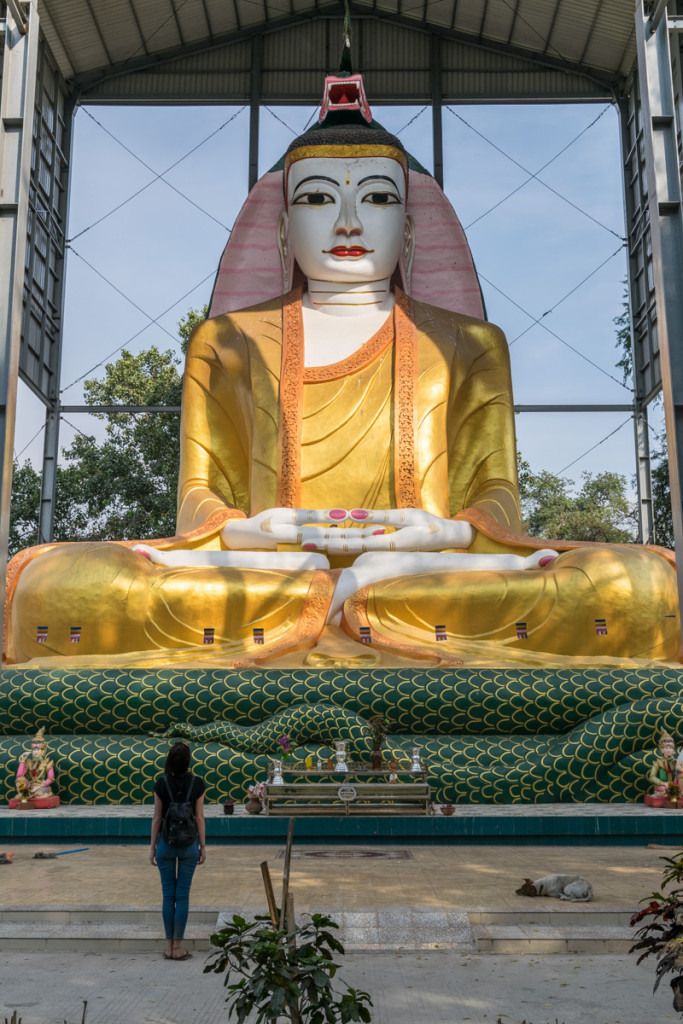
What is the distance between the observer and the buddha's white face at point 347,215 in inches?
351

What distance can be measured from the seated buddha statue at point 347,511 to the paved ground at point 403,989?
3.70 m

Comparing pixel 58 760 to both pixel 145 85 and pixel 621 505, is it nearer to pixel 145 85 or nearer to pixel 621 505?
pixel 145 85

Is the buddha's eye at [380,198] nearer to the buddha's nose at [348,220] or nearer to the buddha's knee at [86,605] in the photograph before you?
the buddha's nose at [348,220]

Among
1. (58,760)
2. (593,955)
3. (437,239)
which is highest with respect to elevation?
(437,239)

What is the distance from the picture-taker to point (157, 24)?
1362 cm

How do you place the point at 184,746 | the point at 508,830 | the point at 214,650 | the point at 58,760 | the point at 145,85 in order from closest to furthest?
1. the point at 184,746
2. the point at 508,830
3. the point at 58,760
4. the point at 214,650
5. the point at 145,85

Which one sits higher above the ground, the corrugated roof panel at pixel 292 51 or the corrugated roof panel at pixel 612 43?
the corrugated roof panel at pixel 292 51

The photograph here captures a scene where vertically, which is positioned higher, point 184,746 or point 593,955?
point 184,746

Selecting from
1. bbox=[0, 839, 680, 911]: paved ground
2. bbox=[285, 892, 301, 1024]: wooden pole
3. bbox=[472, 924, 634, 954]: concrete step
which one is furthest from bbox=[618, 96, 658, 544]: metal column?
bbox=[285, 892, 301, 1024]: wooden pole

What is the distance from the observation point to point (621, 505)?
17625 mm

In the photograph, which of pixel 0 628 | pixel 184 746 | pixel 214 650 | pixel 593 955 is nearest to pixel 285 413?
pixel 214 650

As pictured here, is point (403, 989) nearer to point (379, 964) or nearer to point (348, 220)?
point (379, 964)

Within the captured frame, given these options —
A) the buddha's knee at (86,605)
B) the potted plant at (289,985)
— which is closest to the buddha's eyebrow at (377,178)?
the buddha's knee at (86,605)

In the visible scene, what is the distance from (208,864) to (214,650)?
2.50m
